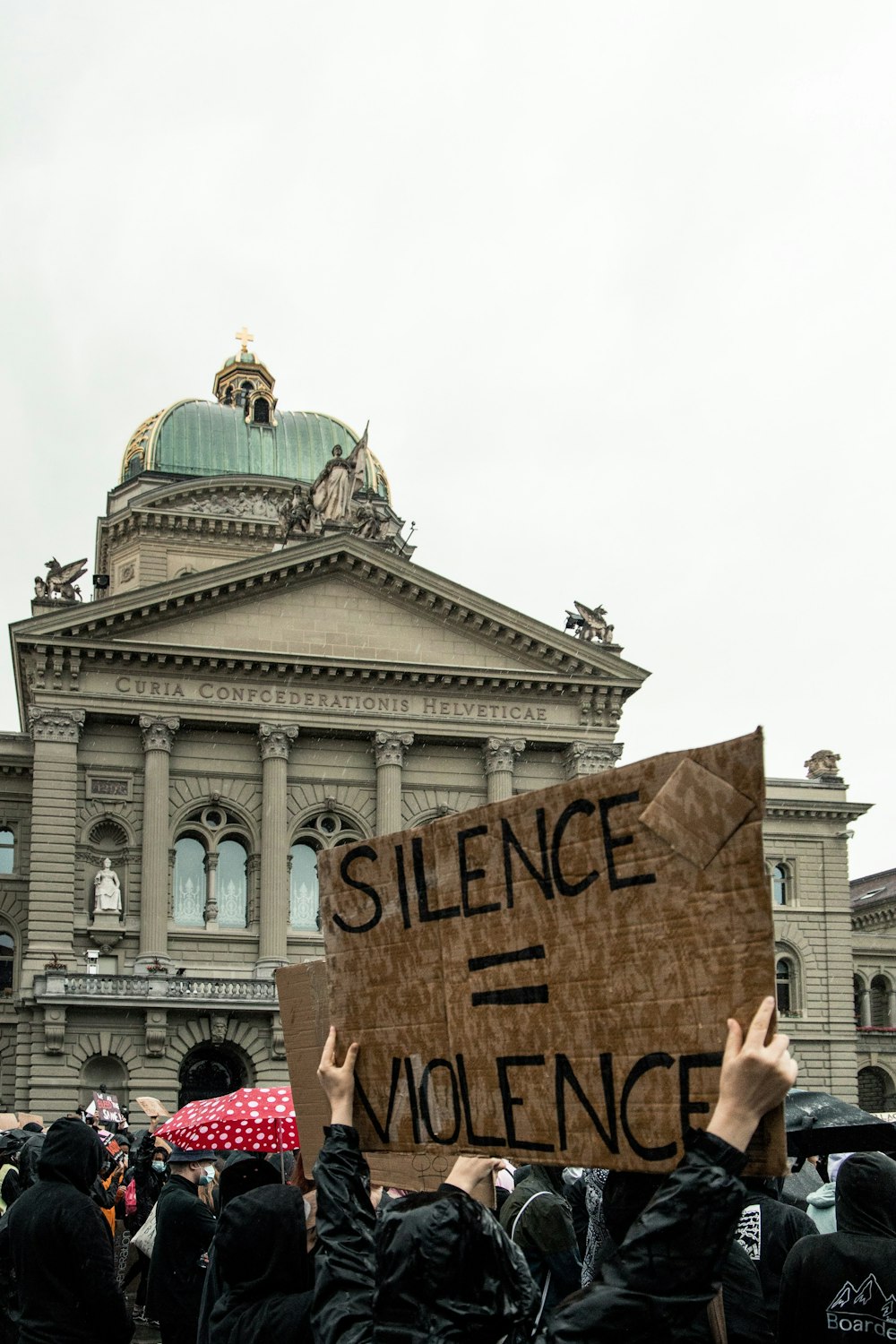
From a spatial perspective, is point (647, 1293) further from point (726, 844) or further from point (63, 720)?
point (63, 720)

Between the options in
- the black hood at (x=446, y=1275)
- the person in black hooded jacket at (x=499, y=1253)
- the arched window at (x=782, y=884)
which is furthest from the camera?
the arched window at (x=782, y=884)

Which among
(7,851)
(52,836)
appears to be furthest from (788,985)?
(52,836)

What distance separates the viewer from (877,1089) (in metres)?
60.7

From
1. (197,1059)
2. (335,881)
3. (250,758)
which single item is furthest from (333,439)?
(335,881)

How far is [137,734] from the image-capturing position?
141 ft

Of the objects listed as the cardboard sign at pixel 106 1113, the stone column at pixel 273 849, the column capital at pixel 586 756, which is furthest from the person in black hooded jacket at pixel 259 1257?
the column capital at pixel 586 756

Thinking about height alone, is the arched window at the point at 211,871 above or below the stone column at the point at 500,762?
below

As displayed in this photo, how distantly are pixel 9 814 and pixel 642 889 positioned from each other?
43793mm

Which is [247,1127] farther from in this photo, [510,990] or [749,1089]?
[749,1089]

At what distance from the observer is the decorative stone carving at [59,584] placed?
142 feet

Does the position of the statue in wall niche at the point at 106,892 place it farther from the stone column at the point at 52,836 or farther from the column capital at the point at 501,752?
the column capital at the point at 501,752

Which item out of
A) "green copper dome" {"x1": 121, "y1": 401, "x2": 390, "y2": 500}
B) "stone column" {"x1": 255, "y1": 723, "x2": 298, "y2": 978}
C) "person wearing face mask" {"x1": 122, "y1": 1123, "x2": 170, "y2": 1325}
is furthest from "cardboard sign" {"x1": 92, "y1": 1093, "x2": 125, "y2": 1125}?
"green copper dome" {"x1": 121, "y1": 401, "x2": 390, "y2": 500}

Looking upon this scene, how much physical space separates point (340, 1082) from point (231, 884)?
39140 millimetres

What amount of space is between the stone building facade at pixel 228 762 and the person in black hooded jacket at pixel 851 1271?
3585 centimetres
